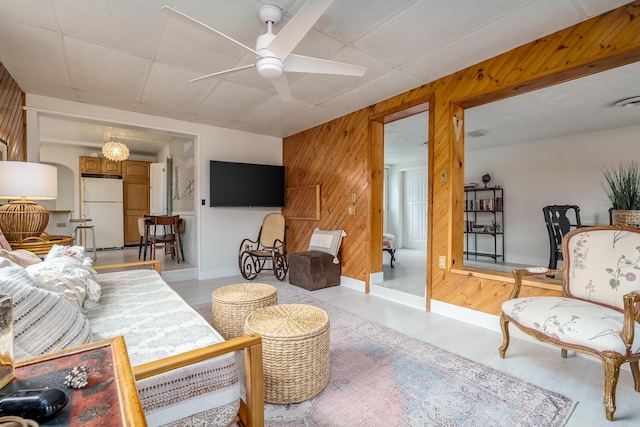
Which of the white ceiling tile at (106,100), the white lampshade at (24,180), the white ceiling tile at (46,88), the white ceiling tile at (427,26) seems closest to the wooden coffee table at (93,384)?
the white lampshade at (24,180)

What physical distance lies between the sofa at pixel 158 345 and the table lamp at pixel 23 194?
3.19 feet

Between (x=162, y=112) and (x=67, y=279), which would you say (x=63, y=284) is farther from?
(x=162, y=112)

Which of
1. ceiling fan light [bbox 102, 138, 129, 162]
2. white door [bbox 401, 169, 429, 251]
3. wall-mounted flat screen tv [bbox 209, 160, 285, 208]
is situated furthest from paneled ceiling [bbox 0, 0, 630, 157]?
white door [bbox 401, 169, 429, 251]

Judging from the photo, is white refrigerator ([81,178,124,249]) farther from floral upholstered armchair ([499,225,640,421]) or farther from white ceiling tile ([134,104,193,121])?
floral upholstered armchair ([499,225,640,421])

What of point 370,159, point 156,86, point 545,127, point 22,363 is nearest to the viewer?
point 22,363

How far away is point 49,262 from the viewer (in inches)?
66.9

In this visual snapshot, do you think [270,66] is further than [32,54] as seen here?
No

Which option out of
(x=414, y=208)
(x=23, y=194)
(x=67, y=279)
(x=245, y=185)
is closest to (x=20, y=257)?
(x=67, y=279)

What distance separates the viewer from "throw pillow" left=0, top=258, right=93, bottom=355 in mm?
941

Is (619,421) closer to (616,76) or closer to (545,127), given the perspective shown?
(616,76)

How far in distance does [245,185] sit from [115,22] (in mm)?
2898

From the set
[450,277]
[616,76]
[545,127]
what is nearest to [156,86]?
[450,277]

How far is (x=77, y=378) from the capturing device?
0.67 m

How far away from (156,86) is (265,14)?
6.14 ft
